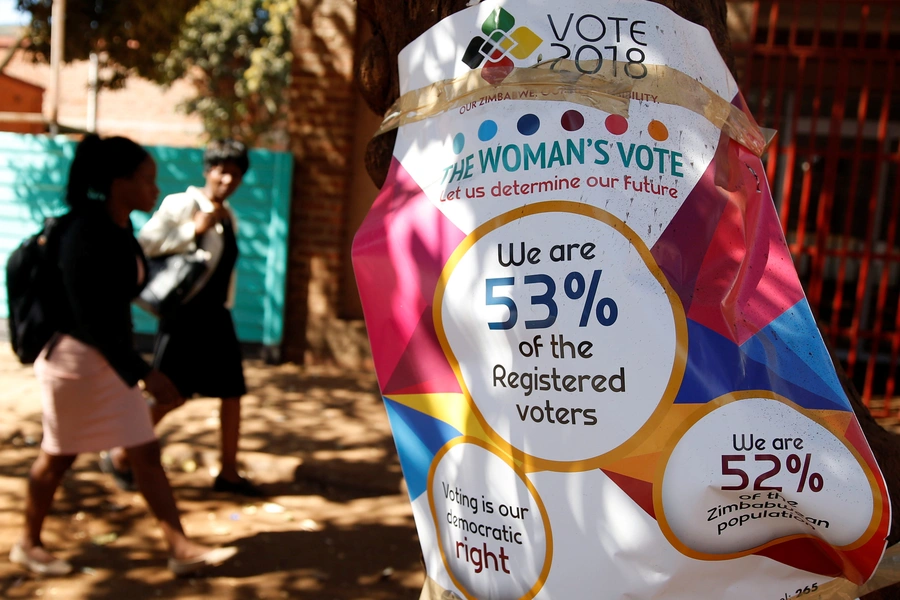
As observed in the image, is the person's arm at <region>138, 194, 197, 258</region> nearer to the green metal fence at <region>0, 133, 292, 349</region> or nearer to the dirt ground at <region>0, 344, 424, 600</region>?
the dirt ground at <region>0, 344, 424, 600</region>

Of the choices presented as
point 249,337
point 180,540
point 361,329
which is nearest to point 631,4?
point 180,540

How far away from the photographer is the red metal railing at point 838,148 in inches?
237

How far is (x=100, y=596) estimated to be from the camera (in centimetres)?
330

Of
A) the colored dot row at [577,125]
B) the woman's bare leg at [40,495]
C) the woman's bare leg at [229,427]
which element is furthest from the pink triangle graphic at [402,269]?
the woman's bare leg at [229,427]

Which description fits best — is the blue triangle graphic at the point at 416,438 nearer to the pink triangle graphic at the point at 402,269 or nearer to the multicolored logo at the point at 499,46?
the pink triangle graphic at the point at 402,269

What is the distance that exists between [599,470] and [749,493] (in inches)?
10.3

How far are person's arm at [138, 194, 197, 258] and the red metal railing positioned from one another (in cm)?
408

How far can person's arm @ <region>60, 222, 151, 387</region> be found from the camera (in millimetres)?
3133

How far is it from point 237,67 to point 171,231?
1889 centimetres

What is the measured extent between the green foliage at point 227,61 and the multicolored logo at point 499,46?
11.6 m

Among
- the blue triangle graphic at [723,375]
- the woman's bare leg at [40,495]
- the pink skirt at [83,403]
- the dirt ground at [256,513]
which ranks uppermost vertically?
the blue triangle graphic at [723,375]

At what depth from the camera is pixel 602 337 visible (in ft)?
4.69

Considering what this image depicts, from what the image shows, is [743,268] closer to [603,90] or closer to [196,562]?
[603,90]

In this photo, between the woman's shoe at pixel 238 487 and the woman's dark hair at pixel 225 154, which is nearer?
the woman's dark hair at pixel 225 154
